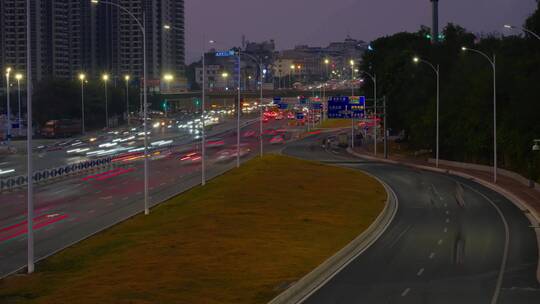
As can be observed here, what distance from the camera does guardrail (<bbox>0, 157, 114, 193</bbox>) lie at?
60.8 metres

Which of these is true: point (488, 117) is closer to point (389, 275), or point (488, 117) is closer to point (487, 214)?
point (487, 214)

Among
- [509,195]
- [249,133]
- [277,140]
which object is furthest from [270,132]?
[509,195]

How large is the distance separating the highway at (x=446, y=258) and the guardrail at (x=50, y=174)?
2914cm

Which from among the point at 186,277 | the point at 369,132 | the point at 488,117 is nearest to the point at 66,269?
the point at 186,277

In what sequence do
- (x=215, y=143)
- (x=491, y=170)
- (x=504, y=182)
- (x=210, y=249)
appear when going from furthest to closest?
(x=215, y=143), (x=491, y=170), (x=504, y=182), (x=210, y=249)

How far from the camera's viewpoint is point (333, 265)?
30.0 meters

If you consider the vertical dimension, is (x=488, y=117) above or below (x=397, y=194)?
above

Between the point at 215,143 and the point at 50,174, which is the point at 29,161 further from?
the point at 215,143

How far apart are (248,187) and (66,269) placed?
29.2 metres

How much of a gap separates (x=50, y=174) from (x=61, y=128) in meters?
66.7

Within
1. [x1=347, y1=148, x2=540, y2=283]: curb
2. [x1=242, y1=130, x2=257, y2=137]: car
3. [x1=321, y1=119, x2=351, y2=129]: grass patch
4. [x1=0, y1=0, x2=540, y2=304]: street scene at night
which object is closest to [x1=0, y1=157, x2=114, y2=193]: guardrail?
[x1=0, y1=0, x2=540, y2=304]: street scene at night

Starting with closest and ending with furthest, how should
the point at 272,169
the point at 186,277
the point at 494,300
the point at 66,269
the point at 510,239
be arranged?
the point at 494,300
the point at 186,277
the point at 66,269
the point at 510,239
the point at 272,169

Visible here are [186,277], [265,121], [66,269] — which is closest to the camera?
[186,277]

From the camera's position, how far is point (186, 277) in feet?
88.2
